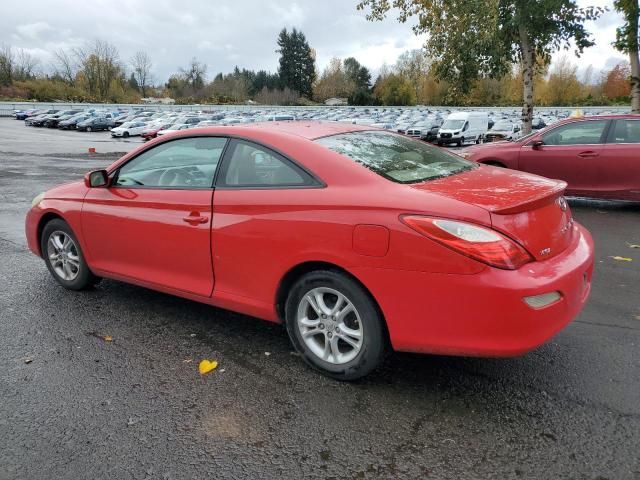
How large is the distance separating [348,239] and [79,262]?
2.79 meters

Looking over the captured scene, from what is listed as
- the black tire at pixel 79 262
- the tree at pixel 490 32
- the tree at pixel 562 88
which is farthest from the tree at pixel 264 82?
the black tire at pixel 79 262

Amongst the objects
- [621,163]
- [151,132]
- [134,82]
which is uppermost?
[134,82]

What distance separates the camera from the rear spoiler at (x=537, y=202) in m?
2.80

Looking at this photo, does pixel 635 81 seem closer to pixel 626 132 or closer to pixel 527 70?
pixel 527 70

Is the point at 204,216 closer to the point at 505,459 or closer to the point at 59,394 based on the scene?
the point at 59,394

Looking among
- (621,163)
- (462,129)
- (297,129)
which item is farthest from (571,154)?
(462,129)

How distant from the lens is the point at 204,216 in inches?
141

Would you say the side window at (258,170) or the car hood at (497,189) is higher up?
the side window at (258,170)

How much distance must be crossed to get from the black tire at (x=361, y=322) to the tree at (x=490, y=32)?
1209cm

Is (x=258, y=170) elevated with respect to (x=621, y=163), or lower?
elevated

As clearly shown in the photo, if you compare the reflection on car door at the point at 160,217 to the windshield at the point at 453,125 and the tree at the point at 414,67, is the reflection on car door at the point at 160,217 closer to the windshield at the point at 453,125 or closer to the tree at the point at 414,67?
the windshield at the point at 453,125

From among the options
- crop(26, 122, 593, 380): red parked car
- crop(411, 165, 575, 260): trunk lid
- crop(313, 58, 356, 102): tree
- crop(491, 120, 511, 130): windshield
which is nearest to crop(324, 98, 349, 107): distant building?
crop(313, 58, 356, 102): tree

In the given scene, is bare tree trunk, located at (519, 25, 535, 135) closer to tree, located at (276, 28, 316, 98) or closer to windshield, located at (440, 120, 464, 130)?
windshield, located at (440, 120, 464, 130)

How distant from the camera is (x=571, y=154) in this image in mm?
8336
